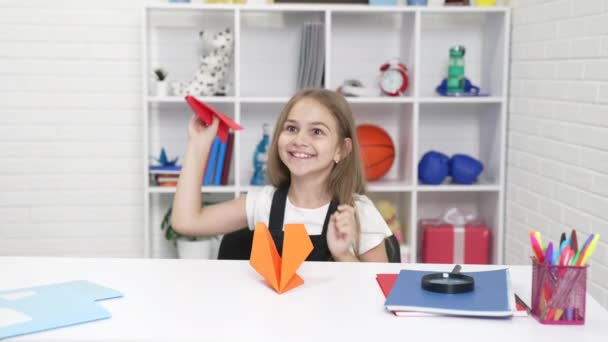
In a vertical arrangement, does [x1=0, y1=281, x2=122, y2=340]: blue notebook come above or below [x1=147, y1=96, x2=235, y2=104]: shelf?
below

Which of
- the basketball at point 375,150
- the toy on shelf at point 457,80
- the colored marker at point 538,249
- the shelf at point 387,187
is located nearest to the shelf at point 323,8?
the toy on shelf at point 457,80

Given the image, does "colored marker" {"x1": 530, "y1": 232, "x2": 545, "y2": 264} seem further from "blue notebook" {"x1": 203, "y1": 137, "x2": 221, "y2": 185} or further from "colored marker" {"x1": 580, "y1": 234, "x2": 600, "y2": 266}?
"blue notebook" {"x1": 203, "y1": 137, "x2": 221, "y2": 185}

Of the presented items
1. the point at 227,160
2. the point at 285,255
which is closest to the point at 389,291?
the point at 285,255

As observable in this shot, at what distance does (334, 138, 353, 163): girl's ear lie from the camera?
8.49 feet

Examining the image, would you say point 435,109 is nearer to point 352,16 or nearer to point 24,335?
point 352,16

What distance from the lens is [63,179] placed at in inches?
165

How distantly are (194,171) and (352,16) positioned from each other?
2.01 meters

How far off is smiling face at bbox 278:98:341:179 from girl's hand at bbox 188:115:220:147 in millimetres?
212

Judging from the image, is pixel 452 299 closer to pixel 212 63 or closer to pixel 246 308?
pixel 246 308

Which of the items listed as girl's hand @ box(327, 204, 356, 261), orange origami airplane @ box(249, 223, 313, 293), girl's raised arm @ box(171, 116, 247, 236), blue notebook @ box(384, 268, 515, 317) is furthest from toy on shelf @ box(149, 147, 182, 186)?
blue notebook @ box(384, 268, 515, 317)

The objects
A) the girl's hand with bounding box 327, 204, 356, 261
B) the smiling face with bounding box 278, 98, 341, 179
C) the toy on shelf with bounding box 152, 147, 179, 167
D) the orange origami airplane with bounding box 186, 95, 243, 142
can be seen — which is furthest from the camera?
the toy on shelf with bounding box 152, 147, 179, 167

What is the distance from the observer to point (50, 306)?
159 centimetres

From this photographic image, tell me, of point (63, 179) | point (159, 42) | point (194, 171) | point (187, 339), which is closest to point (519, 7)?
point (159, 42)

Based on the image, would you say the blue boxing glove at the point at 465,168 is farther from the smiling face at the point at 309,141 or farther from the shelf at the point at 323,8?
the smiling face at the point at 309,141
